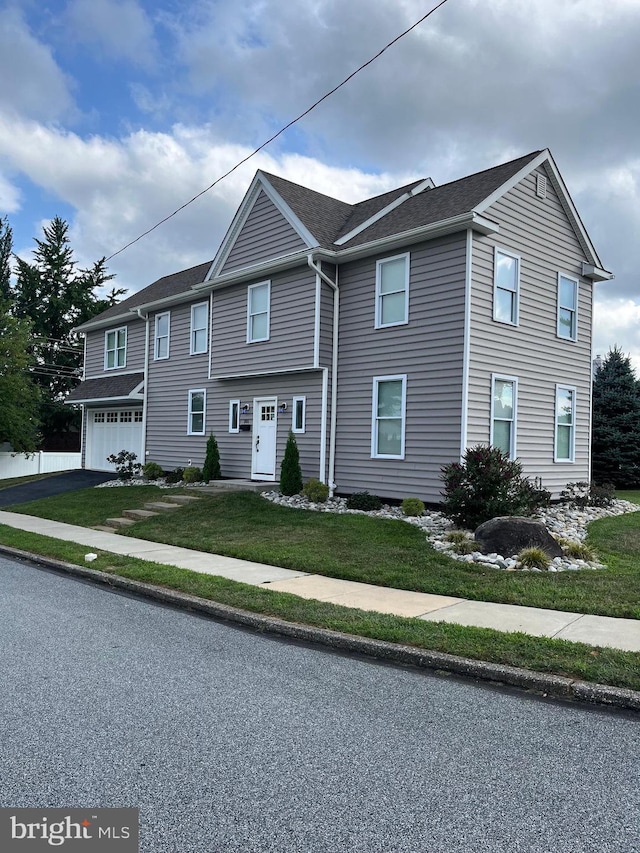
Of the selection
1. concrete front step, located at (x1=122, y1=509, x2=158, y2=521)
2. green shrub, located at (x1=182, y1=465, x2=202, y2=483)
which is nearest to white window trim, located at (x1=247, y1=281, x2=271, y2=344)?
green shrub, located at (x1=182, y1=465, x2=202, y2=483)

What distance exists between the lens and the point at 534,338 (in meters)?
15.2

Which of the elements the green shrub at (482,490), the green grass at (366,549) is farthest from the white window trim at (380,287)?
the green grass at (366,549)

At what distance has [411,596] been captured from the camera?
7.52 m

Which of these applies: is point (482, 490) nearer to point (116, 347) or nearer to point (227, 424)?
point (227, 424)

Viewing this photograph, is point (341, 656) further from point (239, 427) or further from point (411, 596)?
point (239, 427)

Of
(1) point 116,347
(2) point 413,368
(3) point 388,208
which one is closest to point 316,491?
(2) point 413,368

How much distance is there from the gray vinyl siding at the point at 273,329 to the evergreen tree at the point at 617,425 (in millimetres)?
13643

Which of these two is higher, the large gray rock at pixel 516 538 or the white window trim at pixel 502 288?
the white window trim at pixel 502 288

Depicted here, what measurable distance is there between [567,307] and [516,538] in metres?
8.99

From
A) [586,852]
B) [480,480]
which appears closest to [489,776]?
[586,852]

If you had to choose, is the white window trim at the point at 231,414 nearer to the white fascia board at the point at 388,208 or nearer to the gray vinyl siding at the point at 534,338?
the white fascia board at the point at 388,208

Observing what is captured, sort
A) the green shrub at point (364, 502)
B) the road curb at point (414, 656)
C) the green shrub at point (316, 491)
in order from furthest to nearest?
the green shrub at point (316, 491) < the green shrub at point (364, 502) < the road curb at point (414, 656)

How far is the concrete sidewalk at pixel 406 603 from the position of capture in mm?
5891

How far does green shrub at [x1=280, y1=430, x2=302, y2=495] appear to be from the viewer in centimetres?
1524
